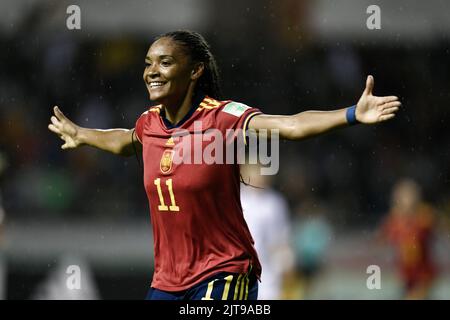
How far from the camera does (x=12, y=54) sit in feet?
50.4

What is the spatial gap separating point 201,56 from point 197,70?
0.31 feet

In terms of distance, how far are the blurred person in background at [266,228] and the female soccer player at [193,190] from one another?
12.0ft

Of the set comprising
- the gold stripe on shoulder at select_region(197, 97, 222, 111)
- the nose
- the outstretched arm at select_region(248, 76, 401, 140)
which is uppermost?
the nose

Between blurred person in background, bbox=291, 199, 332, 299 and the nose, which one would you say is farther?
blurred person in background, bbox=291, 199, 332, 299

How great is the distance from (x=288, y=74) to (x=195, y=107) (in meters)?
10.3

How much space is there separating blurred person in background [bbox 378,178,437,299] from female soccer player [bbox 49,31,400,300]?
6754 millimetres

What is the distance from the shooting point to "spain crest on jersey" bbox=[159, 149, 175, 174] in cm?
577

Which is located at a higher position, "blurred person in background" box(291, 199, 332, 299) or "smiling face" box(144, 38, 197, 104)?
"smiling face" box(144, 38, 197, 104)

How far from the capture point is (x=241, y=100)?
584 inches

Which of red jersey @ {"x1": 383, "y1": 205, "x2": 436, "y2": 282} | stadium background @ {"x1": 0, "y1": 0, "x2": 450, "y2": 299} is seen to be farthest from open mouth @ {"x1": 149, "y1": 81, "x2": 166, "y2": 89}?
red jersey @ {"x1": 383, "y1": 205, "x2": 436, "y2": 282}

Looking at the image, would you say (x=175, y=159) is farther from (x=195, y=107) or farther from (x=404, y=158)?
(x=404, y=158)
